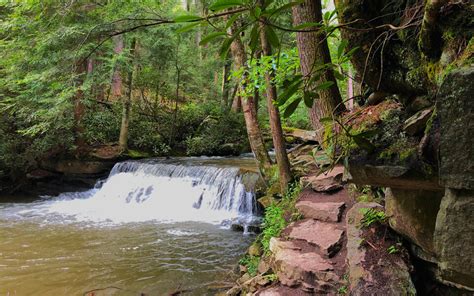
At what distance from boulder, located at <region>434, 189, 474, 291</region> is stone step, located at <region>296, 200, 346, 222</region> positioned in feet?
11.4

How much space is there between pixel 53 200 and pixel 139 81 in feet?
22.8

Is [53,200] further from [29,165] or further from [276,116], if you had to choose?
[276,116]

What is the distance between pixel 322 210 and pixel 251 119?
345 cm

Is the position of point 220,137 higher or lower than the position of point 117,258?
higher

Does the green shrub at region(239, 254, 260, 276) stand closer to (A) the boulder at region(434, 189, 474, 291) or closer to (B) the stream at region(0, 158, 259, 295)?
(B) the stream at region(0, 158, 259, 295)

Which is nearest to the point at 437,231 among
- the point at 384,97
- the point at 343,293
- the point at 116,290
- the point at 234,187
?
the point at 384,97

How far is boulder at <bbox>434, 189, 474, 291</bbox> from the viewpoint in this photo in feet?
3.82

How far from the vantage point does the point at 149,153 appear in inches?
593

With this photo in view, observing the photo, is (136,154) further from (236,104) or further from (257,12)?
(257,12)

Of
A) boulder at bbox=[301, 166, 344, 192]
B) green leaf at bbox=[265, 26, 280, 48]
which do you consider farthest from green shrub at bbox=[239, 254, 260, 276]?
green leaf at bbox=[265, 26, 280, 48]

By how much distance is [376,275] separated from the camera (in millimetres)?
2818

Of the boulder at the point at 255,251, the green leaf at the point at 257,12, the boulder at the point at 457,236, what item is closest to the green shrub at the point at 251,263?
the boulder at the point at 255,251

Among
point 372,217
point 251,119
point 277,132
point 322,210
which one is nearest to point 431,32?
point 372,217

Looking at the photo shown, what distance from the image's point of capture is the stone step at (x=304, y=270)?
3.30m
